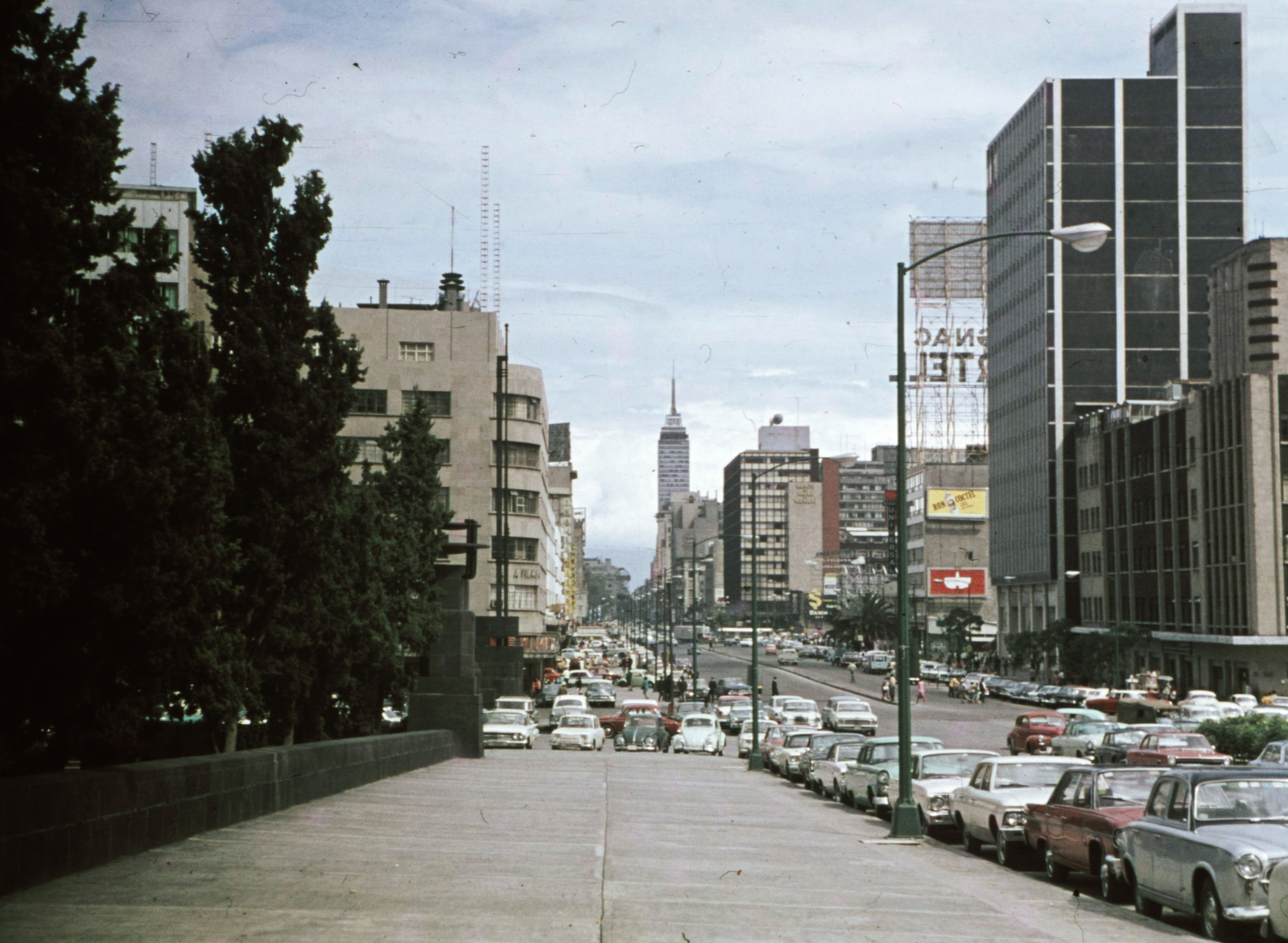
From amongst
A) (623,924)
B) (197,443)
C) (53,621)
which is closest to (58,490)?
(53,621)

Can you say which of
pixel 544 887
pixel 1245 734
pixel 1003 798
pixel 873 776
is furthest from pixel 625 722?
pixel 544 887

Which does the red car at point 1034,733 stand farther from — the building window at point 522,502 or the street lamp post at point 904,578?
the building window at point 522,502

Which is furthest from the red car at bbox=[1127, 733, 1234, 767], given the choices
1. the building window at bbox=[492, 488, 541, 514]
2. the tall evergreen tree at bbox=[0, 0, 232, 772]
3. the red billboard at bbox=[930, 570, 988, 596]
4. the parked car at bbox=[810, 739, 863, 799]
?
the red billboard at bbox=[930, 570, 988, 596]

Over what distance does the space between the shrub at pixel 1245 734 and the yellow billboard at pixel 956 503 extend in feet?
413

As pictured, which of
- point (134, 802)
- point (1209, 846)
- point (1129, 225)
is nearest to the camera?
point (1209, 846)

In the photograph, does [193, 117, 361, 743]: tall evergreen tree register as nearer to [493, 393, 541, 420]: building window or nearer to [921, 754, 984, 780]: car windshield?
[921, 754, 984, 780]: car windshield

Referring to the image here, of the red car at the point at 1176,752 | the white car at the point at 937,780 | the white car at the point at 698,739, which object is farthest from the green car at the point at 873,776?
the white car at the point at 698,739

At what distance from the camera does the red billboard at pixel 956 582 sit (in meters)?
159

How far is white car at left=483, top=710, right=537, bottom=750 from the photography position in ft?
152

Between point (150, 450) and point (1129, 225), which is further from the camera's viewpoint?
point (1129, 225)

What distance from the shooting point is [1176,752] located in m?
32.9

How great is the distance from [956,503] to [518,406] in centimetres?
9242

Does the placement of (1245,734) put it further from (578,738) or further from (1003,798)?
(1003,798)

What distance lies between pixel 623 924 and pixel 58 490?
5.78m
